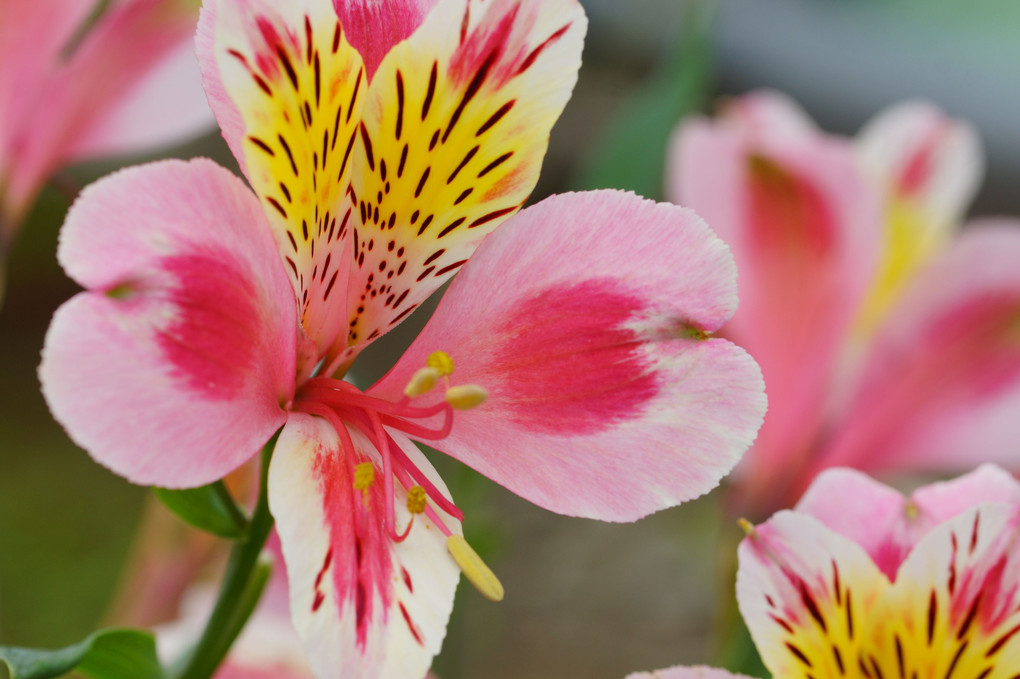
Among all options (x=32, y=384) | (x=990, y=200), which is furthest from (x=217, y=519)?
(x=990, y=200)

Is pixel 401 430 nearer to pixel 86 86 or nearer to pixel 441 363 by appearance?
pixel 441 363

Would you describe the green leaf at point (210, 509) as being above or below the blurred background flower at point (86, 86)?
below

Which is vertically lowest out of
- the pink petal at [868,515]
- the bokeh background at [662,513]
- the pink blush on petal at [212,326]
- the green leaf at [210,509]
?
the bokeh background at [662,513]

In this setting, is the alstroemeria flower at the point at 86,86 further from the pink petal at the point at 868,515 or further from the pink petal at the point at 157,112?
the pink petal at the point at 868,515

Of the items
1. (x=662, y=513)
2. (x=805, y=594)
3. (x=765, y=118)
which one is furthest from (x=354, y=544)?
(x=662, y=513)

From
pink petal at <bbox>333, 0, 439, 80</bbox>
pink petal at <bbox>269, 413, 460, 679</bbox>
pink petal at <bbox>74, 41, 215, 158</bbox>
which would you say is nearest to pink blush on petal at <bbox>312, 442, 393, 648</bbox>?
pink petal at <bbox>269, 413, 460, 679</bbox>

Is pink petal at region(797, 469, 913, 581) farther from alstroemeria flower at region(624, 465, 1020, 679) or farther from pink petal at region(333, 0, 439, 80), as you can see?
pink petal at region(333, 0, 439, 80)

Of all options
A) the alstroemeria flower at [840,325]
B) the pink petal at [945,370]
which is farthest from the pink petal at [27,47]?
the pink petal at [945,370]
